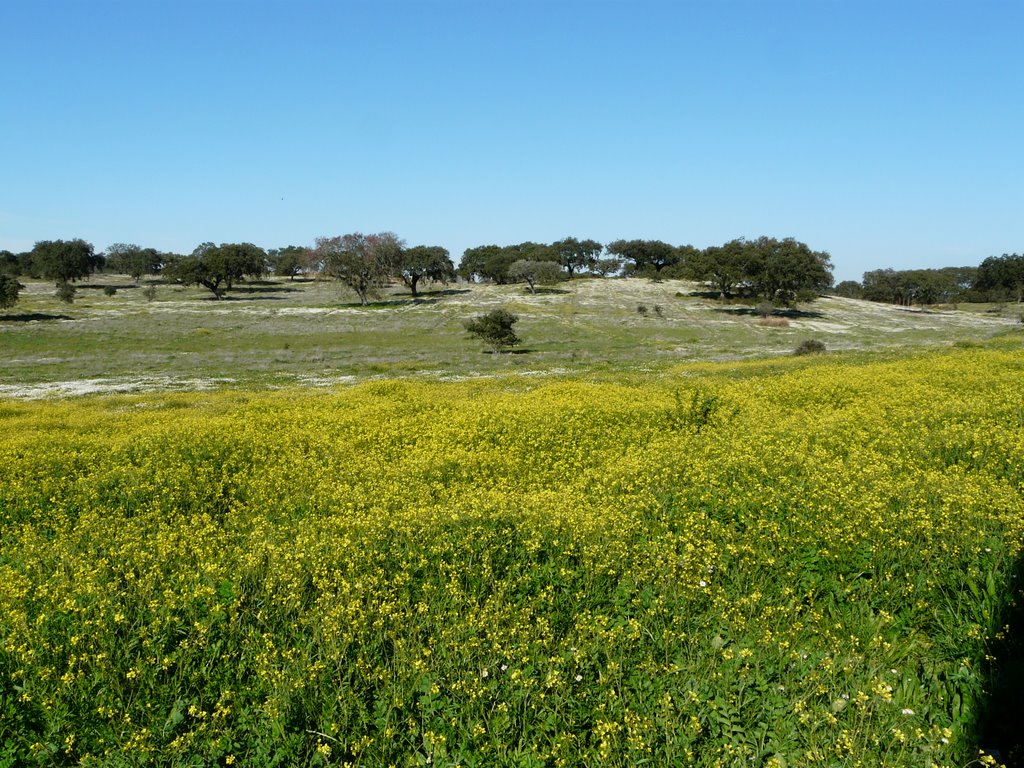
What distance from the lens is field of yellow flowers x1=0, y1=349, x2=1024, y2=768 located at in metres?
5.43

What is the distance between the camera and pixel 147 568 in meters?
8.47

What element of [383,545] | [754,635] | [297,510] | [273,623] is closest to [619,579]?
[754,635]

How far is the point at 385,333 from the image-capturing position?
221 feet

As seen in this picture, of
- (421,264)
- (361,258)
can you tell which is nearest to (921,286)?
(421,264)

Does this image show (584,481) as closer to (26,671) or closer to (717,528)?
(717,528)

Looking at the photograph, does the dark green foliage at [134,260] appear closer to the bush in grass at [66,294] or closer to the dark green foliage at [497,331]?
the bush in grass at [66,294]

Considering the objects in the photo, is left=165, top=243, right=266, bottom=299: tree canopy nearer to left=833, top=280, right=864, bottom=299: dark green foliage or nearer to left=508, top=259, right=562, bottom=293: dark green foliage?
left=508, top=259, right=562, bottom=293: dark green foliage

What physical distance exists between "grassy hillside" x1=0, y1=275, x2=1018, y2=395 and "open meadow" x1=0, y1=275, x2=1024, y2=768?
22407 mm

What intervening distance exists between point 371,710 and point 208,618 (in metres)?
2.54

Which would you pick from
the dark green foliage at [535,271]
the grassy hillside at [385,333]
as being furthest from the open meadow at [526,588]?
the dark green foliage at [535,271]

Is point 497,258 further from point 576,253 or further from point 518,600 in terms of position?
point 518,600

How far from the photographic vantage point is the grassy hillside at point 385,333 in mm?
40844

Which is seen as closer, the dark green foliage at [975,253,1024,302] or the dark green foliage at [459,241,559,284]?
the dark green foliage at [975,253,1024,302]

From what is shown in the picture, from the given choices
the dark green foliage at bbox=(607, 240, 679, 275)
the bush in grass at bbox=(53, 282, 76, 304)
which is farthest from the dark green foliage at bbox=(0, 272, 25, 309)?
the dark green foliage at bbox=(607, 240, 679, 275)
